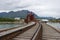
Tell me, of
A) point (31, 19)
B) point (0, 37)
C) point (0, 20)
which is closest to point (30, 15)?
point (31, 19)

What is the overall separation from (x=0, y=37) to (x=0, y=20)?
18328 centimetres

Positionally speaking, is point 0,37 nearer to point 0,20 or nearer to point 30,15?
point 30,15

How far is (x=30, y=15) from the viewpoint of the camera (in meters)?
127

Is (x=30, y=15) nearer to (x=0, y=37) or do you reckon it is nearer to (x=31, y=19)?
(x=31, y=19)

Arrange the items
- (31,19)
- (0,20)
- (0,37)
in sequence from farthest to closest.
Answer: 1. (0,20)
2. (31,19)
3. (0,37)

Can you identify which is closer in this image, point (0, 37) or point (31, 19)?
point (0, 37)

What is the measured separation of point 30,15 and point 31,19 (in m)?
2.47

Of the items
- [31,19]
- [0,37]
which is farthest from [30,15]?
[0,37]

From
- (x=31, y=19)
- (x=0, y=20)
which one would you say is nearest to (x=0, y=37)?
(x=31, y=19)

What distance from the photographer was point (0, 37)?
13.7 meters

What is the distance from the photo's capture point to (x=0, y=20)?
641ft

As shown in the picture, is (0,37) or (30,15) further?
(30,15)

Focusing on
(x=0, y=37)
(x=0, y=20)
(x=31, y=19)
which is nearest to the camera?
(x=0, y=37)

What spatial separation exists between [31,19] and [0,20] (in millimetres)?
73584
